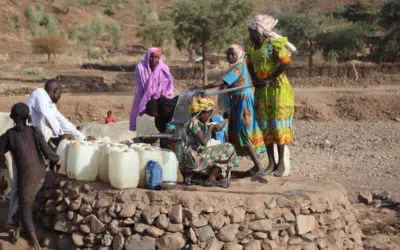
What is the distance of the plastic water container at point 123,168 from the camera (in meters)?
5.75

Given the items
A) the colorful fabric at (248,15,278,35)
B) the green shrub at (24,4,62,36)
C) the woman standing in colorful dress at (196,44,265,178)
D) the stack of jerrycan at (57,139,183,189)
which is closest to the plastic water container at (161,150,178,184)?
the stack of jerrycan at (57,139,183,189)

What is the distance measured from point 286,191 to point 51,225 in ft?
7.59

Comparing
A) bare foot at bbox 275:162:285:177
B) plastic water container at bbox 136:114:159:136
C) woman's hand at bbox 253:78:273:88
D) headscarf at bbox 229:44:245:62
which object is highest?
headscarf at bbox 229:44:245:62

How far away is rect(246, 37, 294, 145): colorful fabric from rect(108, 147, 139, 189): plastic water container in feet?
4.61

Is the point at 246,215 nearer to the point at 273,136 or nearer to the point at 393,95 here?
the point at 273,136

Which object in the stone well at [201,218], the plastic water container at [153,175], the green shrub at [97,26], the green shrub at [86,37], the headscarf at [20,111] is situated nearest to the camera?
the stone well at [201,218]

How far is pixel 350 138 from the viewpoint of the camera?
15.6 metres

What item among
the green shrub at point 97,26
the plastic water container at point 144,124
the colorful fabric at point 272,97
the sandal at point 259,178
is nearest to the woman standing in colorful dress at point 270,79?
the colorful fabric at point 272,97

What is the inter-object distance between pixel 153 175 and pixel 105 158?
60 centimetres

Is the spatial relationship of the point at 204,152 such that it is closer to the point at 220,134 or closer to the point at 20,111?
the point at 220,134

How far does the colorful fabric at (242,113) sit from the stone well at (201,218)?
0.57 m

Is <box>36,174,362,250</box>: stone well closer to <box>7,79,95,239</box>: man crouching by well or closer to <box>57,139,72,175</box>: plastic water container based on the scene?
<box>57,139,72,175</box>: plastic water container

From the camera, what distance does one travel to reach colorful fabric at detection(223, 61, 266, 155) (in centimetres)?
644

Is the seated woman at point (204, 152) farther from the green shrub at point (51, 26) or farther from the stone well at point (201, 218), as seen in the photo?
the green shrub at point (51, 26)
